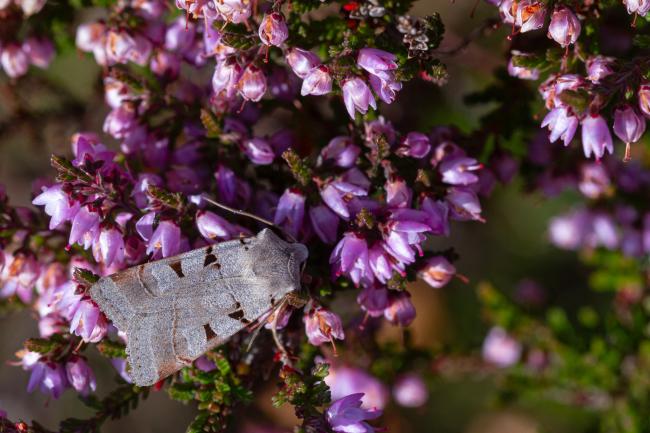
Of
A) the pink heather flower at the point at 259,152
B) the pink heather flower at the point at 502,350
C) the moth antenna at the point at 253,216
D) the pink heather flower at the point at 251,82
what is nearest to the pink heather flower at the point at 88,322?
the moth antenna at the point at 253,216

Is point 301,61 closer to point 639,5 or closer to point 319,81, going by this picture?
point 319,81

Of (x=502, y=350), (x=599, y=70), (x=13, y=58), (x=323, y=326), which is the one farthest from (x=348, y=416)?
(x=13, y=58)

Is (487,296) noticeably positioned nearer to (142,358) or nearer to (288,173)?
(288,173)

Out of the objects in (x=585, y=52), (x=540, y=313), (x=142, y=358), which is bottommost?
(x=540, y=313)

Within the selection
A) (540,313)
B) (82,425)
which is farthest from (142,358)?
(540,313)

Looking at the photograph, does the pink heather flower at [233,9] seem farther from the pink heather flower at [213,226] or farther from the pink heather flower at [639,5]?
the pink heather flower at [639,5]
